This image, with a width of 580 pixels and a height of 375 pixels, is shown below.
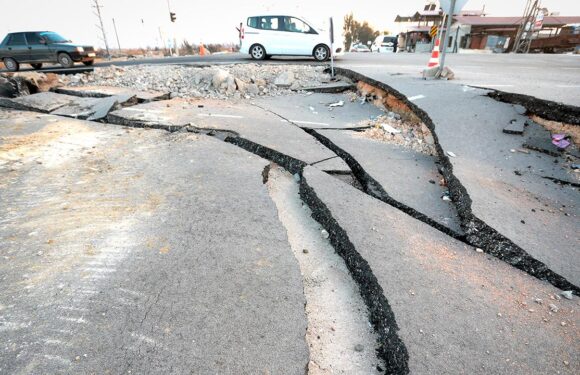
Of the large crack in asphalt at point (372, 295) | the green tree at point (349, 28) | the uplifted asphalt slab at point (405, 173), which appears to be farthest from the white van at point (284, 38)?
the green tree at point (349, 28)

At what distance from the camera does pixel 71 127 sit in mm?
4867

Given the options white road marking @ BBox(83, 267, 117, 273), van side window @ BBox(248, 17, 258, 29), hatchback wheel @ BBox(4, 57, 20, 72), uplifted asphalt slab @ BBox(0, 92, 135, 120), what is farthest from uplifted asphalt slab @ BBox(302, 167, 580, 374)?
hatchback wheel @ BBox(4, 57, 20, 72)

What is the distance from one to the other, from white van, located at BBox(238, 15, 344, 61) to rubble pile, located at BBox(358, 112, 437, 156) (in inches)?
251

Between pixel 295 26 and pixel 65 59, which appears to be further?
pixel 65 59

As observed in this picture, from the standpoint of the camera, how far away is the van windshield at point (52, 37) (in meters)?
13.1

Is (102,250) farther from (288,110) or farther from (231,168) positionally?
(288,110)

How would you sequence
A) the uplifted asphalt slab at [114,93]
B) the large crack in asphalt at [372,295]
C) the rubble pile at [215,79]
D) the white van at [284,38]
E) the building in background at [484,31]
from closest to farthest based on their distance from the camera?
the large crack in asphalt at [372,295]
the uplifted asphalt slab at [114,93]
the rubble pile at [215,79]
the white van at [284,38]
the building in background at [484,31]

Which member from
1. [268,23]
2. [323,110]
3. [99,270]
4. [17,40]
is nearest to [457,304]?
[99,270]

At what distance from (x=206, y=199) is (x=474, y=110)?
4.00m

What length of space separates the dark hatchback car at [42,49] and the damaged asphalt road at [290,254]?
11.3 metres

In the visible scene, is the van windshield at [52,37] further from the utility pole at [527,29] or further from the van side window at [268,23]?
the utility pole at [527,29]

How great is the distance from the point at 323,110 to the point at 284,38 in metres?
5.95

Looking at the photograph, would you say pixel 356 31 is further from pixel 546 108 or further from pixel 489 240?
pixel 489 240

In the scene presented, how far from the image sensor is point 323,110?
6.52 metres
